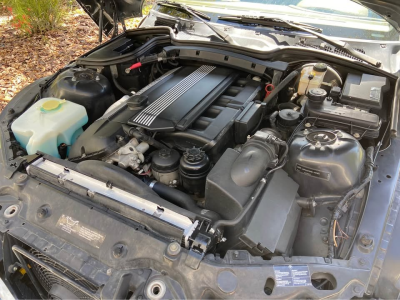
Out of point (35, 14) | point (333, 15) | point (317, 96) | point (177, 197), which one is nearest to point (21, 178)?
point (177, 197)

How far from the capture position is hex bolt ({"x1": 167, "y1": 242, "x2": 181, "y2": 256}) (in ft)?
4.31

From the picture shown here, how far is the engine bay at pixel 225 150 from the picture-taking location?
1.46 m

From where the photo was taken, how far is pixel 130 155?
1.75 m

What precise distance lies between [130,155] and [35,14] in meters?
5.30

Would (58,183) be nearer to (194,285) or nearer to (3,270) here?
(3,270)

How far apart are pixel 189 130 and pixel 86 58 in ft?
4.11

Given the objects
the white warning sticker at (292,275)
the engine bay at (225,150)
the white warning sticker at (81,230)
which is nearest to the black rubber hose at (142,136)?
the engine bay at (225,150)

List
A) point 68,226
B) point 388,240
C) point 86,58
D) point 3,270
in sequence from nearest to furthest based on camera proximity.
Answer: point 388,240 → point 68,226 → point 3,270 → point 86,58

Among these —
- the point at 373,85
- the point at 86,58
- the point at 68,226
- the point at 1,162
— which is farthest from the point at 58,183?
the point at 373,85

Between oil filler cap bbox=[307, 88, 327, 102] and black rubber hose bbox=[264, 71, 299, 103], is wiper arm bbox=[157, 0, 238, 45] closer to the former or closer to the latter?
black rubber hose bbox=[264, 71, 299, 103]

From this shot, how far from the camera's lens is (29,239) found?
5.06 ft

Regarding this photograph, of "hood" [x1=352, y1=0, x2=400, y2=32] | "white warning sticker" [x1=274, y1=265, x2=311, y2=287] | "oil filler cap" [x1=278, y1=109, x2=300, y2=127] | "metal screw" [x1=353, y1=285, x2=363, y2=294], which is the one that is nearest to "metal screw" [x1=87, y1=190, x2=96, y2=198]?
"white warning sticker" [x1=274, y1=265, x2=311, y2=287]

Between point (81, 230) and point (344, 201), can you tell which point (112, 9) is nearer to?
point (81, 230)

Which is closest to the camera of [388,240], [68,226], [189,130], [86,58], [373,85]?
[388,240]
